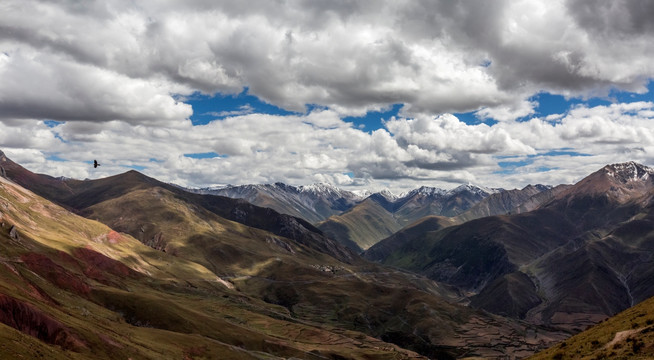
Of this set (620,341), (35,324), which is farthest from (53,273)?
(620,341)

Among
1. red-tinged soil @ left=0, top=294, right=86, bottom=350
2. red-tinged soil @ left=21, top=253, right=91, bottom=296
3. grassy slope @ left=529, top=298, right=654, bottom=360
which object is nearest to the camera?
grassy slope @ left=529, top=298, right=654, bottom=360

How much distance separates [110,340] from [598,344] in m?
90.9

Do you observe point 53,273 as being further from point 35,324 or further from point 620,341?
point 620,341

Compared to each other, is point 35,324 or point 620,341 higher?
point 620,341


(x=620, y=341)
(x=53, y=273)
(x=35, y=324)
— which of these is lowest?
(x=53, y=273)

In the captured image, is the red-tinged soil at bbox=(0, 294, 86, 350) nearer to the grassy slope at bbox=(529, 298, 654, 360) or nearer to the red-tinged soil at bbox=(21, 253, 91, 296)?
the red-tinged soil at bbox=(21, 253, 91, 296)

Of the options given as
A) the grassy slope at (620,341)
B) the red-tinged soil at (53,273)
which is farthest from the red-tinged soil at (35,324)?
the grassy slope at (620,341)

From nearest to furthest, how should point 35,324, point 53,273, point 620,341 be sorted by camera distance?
point 620,341
point 35,324
point 53,273

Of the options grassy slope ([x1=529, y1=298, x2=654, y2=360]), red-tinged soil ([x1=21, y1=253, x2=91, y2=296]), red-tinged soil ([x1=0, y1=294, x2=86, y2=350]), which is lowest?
red-tinged soil ([x1=21, y1=253, x2=91, y2=296])

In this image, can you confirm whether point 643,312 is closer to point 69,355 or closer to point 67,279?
point 69,355

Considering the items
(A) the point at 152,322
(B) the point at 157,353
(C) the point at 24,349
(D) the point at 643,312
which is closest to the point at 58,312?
(B) the point at 157,353


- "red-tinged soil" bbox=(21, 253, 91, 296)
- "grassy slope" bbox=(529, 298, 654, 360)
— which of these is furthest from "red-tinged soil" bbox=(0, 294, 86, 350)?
"grassy slope" bbox=(529, 298, 654, 360)

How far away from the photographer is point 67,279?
165750 mm

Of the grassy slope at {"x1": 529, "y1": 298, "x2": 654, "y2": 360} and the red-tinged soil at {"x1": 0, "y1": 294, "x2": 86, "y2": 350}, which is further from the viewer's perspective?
the red-tinged soil at {"x1": 0, "y1": 294, "x2": 86, "y2": 350}
